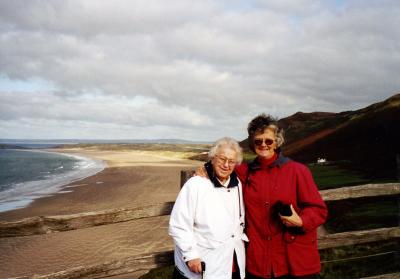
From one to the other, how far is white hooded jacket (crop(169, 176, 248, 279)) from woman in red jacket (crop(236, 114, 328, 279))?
0.13 m

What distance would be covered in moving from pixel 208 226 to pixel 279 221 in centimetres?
62

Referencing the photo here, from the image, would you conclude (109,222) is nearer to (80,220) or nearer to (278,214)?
(80,220)

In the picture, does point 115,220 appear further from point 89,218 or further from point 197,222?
point 197,222

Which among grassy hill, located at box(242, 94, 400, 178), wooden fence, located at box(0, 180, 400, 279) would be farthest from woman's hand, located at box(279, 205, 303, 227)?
A: grassy hill, located at box(242, 94, 400, 178)

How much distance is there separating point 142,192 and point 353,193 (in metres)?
21.3

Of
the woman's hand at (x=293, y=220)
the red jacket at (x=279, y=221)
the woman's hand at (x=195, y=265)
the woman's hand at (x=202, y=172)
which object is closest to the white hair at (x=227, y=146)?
the woman's hand at (x=202, y=172)

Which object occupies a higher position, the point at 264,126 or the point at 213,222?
the point at 264,126

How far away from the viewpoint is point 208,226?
3.35 metres

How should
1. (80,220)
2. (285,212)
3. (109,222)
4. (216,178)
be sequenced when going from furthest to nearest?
1. (109,222)
2. (80,220)
3. (216,178)
4. (285,212)

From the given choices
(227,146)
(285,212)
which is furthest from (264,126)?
(285,212)

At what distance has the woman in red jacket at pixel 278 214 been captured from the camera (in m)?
3.36

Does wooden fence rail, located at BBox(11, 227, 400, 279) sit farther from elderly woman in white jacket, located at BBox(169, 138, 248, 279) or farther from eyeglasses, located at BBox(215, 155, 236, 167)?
eyeglasses, located at BBox(215, 155, 236, 167)

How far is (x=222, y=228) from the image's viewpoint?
3.39 meters

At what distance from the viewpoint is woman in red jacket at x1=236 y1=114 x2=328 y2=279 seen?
336 centimetres
